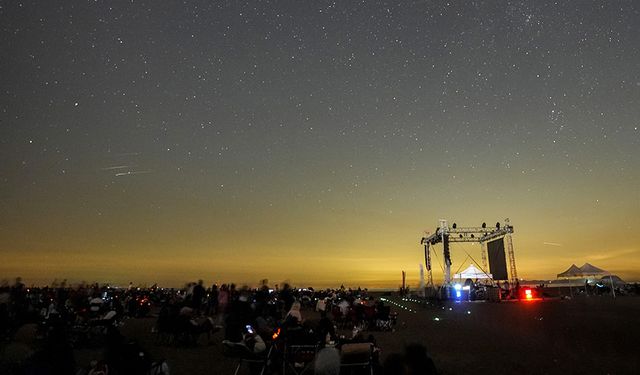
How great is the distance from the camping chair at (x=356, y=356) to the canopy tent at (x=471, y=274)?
3139 cm

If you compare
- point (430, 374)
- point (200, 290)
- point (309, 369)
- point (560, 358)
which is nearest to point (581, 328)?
point (560, 358)

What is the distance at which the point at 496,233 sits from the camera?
31750 millimetres

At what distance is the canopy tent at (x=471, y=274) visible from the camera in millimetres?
35531

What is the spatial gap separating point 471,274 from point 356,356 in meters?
32.5

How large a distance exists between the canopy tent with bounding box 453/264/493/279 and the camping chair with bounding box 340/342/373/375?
31.4 meters

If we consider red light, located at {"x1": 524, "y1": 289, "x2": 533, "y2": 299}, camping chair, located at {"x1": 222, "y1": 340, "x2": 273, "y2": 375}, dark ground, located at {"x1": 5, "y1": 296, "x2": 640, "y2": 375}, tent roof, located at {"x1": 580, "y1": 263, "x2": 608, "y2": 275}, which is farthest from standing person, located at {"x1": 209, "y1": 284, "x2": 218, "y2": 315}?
tent roof, located at {"x1": 580, "y1": 263, "x2": 608, "y2": 275}

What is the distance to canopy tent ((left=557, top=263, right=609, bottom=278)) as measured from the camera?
36.2m

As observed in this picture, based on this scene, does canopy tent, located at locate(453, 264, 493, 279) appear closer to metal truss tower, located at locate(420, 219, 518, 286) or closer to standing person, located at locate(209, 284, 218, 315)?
metal truss tower, located at locate(420, 219, 518, 286)

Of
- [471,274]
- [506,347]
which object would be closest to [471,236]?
[471,274]

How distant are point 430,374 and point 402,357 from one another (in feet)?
1.10

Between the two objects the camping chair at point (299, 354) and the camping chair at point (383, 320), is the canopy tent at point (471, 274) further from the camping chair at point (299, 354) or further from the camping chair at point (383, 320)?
the camping chair at point (299, 354)

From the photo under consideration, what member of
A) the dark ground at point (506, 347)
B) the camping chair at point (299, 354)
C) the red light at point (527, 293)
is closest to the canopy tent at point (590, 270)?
the red light at point (527, 293)

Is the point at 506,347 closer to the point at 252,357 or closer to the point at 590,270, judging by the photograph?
the point at 252,357

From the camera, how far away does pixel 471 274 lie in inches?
1435
